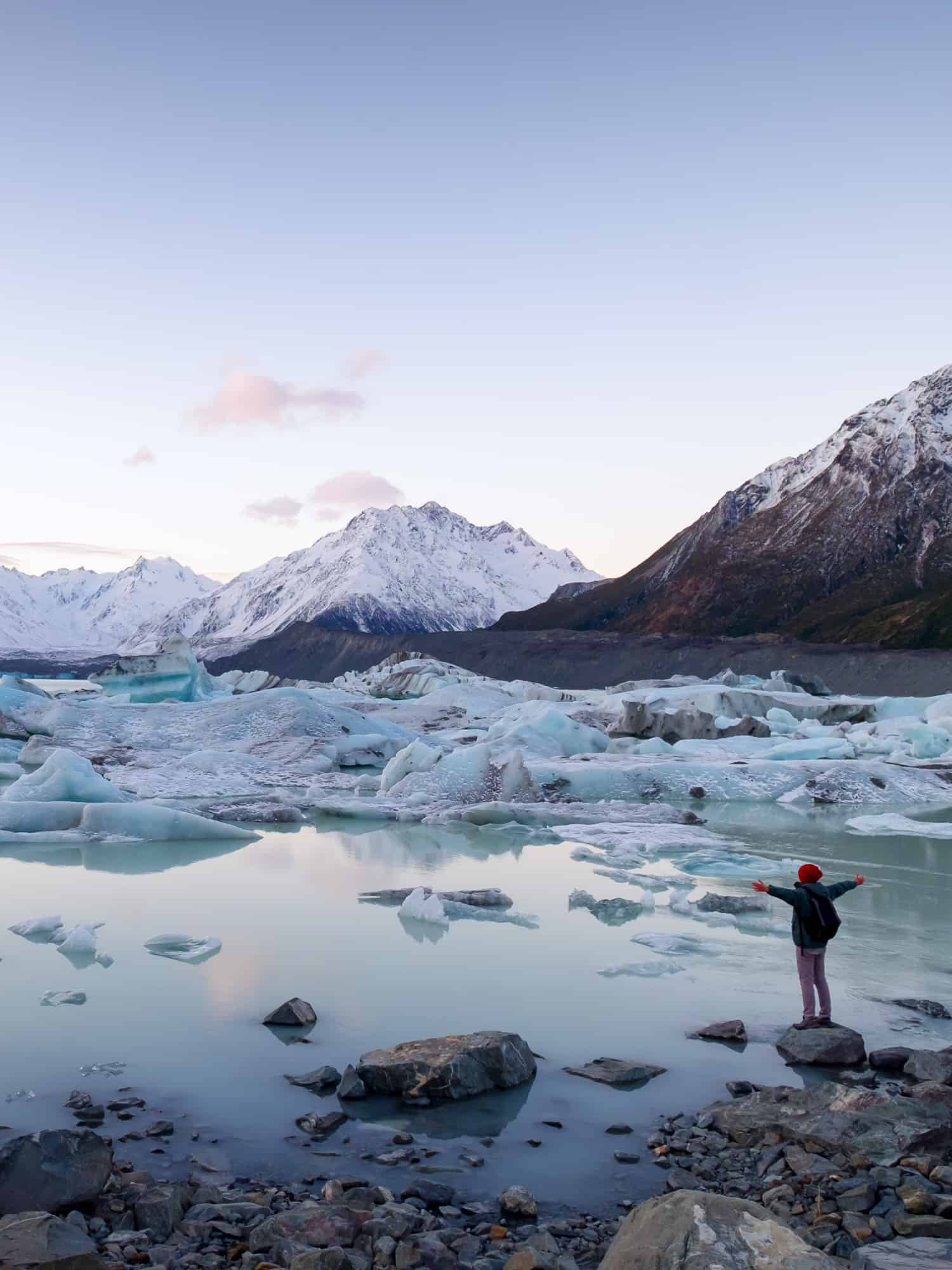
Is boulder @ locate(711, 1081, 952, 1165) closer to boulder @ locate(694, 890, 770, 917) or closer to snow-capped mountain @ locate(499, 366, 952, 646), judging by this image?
boulder @ locate(694, 890, 770, 917)

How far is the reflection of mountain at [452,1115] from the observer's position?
14.7 feet

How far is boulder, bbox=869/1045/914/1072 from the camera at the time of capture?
5199 millimetres

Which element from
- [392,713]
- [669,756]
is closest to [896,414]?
[392,713]

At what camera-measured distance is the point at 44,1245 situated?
2992 mm

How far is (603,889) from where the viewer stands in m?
10.1

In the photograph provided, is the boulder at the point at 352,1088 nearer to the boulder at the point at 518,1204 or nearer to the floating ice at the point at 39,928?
the boulder at the point at 518,1204

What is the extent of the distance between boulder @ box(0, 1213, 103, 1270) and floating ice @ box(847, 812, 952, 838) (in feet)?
41.9

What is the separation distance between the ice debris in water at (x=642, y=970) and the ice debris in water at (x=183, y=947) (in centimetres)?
277

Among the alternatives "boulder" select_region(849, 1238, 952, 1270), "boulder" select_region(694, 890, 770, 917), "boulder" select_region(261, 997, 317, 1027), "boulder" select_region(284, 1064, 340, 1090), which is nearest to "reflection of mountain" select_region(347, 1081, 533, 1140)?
"boulder" select_region(284, 1064, 340, 1090)

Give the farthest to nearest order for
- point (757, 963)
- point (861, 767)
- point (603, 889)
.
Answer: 1. point (861, 767)
2. point (603, 889)
3. point (757, 963)

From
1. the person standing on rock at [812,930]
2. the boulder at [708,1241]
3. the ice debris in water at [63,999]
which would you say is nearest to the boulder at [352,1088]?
the boulder at [708,1241]

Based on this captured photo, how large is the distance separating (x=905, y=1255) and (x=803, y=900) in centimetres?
297

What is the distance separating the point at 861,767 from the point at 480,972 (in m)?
13.8

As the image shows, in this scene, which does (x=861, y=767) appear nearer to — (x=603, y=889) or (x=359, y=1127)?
(x=603, y=889)
